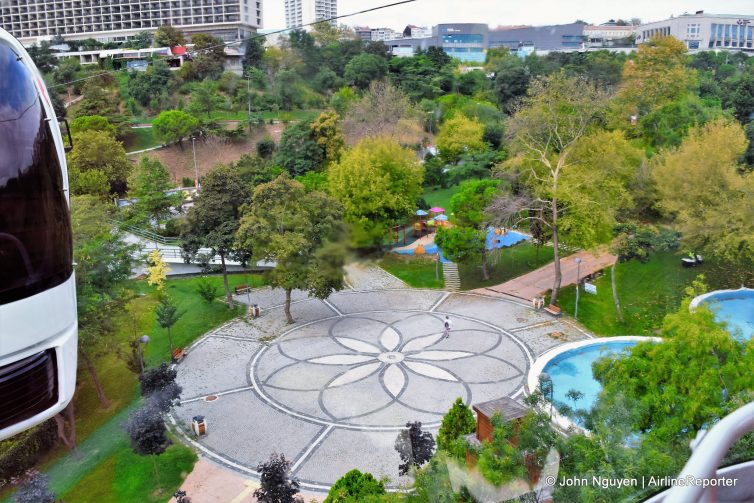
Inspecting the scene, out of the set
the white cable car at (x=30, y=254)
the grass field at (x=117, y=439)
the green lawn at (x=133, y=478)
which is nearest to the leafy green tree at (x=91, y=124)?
the grass field at (x=117, y=439)

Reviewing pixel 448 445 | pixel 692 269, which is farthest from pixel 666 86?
pixel 448 445

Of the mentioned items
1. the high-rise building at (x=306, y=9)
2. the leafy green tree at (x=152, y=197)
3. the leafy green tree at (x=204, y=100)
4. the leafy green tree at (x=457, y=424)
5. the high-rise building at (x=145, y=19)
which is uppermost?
the high-rise building at (x=306, y=9)

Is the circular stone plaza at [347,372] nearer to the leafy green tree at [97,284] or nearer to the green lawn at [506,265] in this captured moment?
the green lawn at [506,265]

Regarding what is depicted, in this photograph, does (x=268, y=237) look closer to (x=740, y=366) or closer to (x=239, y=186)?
(x=239, y=186)

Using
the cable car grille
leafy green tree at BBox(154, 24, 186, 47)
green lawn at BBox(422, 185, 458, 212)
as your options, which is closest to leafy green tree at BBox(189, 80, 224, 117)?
leafy green tree at BBox(154, 24, 186, 47)

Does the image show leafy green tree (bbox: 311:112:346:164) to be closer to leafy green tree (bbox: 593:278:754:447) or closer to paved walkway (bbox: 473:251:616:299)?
paved walkway (bbox: 473:251:616:299)
